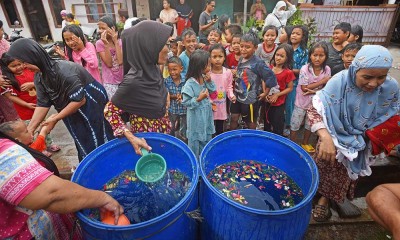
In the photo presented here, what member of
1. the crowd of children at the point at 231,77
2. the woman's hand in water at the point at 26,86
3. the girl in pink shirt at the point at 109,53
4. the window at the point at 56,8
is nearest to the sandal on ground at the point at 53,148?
the crowd of children at the point at 231,77

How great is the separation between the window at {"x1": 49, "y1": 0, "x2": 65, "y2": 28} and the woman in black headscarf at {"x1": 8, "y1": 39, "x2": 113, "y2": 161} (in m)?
10.3

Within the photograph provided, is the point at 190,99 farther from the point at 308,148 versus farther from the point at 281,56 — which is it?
the point at 308,148

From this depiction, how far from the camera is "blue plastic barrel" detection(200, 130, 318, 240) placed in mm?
1390

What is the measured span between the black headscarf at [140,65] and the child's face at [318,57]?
2.36 metres

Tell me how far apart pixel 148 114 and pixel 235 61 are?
233 cm

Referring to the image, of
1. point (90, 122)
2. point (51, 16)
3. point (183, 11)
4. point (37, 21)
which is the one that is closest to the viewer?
point (90, 122)

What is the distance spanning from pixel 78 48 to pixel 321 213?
406cm

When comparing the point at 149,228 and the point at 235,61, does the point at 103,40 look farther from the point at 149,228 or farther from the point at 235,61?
the point at 149,228

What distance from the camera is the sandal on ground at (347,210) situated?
2.54 metres

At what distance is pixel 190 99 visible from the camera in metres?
2.93

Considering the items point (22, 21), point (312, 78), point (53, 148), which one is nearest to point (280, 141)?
point (312, 78)

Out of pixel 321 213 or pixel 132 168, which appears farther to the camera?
pixel 321 213

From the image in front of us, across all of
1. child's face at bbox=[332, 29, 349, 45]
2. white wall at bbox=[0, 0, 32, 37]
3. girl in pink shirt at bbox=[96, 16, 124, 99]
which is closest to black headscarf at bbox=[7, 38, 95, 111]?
girl in pink shirt at bbox=[96, 16, 124, 99]

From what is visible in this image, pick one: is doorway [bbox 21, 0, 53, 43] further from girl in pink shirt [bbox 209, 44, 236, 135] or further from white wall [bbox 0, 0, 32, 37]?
girl in pink shirt [bbox 209, 44, 236, 135]
